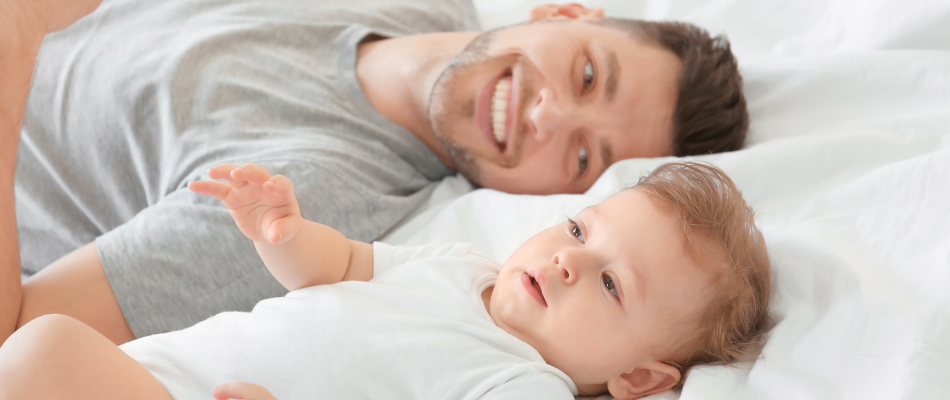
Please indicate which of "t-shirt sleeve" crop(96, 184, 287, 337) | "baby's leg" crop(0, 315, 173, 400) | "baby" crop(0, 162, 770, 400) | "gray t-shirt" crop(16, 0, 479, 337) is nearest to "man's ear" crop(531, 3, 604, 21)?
"gray t-shirt" crop(16, 0, 479, 337)

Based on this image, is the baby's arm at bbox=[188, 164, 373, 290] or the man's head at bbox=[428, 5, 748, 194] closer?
the baby's arm at bbox=[188, 164, 373, 290]

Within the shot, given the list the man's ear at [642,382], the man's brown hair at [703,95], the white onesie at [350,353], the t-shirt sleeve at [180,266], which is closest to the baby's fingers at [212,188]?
the white onesie at [350,353]

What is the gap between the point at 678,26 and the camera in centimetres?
176

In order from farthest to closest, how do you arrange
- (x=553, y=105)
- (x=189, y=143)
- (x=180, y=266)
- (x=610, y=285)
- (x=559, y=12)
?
(x=559, y=12)
(x=553, y=105)
(x=189, y=143)
(x=180, y=266)
(x=610, y=285)

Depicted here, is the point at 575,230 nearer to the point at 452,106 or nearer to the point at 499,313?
the point at 499,313

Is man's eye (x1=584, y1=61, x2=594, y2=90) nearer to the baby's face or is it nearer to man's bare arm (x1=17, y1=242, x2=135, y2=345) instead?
the baby's face

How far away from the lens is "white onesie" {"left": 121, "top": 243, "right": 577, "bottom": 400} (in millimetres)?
934

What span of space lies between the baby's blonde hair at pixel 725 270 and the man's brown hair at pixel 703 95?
20.6 inches

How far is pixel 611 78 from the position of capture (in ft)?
5.17

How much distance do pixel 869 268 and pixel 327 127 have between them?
1.24 m

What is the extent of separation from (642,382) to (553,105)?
0.74 m

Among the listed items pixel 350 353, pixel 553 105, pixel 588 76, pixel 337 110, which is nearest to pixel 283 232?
pixel 350 353

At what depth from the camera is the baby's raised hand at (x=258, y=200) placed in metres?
0.90

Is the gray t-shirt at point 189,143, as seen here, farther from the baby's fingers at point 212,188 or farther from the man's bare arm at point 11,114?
the baby's fingers at point 212,188
